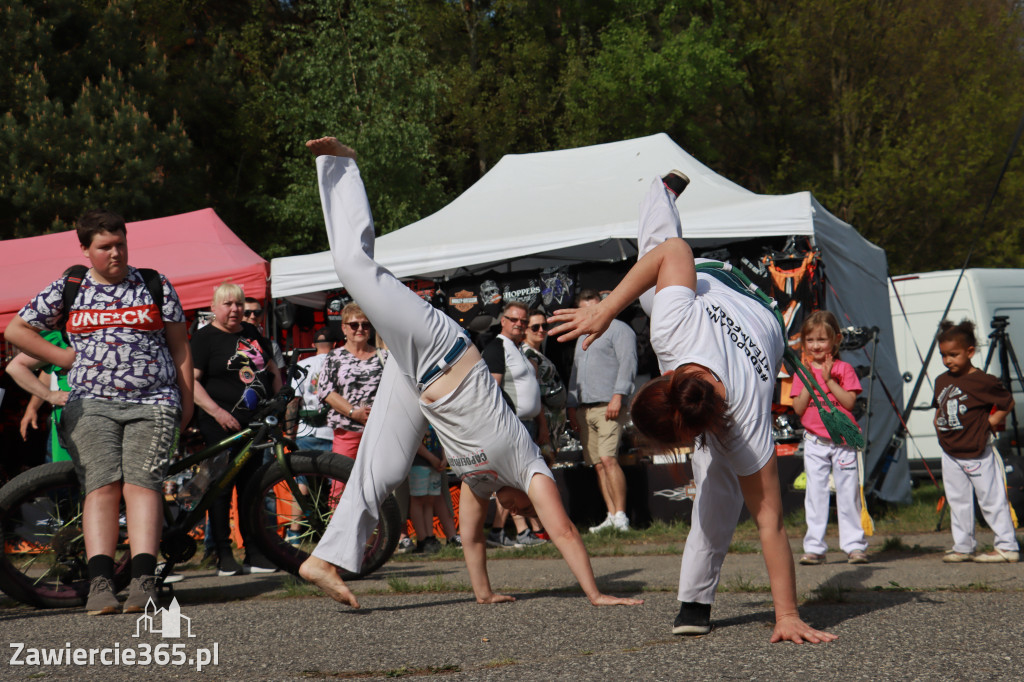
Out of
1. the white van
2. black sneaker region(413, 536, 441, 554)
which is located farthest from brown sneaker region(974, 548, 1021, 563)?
the white van

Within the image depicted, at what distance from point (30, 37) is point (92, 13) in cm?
228

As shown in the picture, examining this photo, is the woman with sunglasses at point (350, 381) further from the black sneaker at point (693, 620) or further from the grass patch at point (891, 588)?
the black sneaker at point (693, 620)

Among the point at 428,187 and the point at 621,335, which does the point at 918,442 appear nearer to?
the point at 621,335

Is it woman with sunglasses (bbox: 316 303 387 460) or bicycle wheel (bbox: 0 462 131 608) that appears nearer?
bicycle wheel (bbox: 0 462 131 608)

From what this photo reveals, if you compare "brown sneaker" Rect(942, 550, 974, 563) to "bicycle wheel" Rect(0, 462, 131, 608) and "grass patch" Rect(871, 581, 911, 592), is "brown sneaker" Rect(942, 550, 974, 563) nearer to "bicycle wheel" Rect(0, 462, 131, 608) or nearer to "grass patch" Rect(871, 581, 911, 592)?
"grass patch" Rect(871, 581, 911, 592)

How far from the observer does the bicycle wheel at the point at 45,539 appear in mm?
5398

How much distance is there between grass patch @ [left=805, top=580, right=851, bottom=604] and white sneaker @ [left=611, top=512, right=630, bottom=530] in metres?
3.52

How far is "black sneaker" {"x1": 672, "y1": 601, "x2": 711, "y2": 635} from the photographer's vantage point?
4.01 metres

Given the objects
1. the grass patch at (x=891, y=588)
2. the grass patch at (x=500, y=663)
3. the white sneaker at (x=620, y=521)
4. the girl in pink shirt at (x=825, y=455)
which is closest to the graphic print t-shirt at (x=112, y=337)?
the grass patch at (x=500, y=663)

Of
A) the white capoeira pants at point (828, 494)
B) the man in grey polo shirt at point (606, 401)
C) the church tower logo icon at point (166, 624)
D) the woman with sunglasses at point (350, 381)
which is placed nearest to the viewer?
the church tower logo icon at point (166, 624)

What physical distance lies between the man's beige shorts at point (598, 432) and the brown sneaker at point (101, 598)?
4.58 metres

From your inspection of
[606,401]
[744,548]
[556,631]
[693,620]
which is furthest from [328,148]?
[606,401]

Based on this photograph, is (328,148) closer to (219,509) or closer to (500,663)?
(500,663)

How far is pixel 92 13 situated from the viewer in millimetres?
22484
